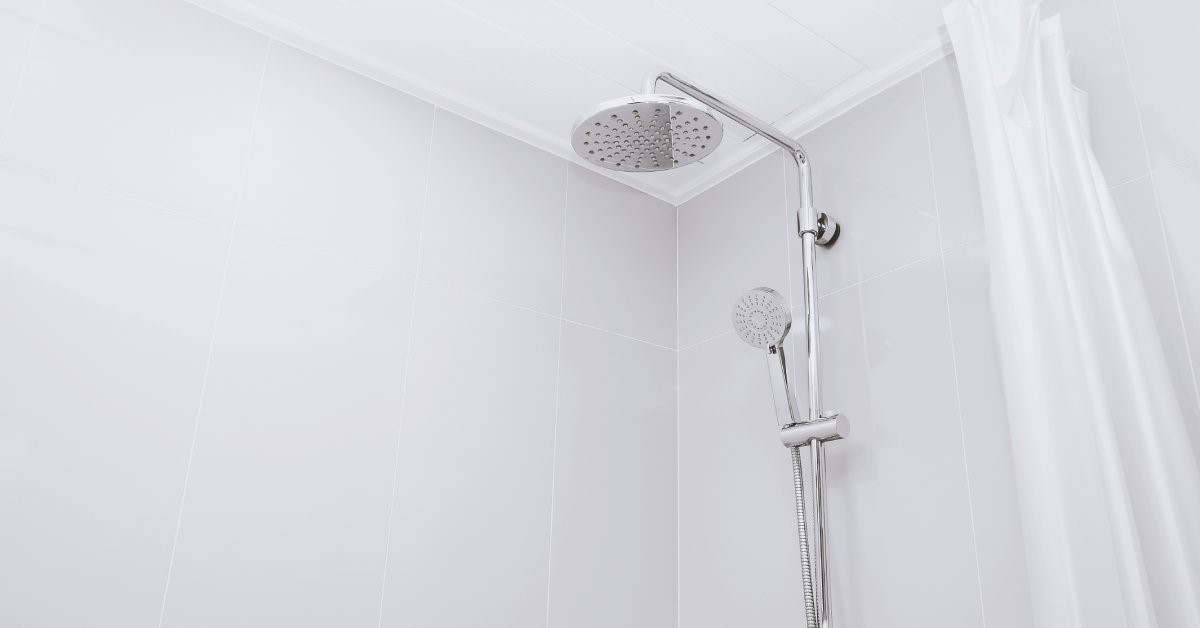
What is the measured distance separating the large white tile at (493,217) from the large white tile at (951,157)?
68 cm

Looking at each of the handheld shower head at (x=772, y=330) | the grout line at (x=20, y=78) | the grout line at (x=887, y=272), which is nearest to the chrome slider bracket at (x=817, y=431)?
the handheld shower head at (x=772, y=330)

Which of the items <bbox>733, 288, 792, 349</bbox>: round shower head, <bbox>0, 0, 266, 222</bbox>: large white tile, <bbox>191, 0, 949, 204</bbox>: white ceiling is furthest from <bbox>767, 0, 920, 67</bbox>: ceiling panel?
<bbox>0, 0, 266, 222</bbox>: large white tile

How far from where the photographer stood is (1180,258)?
1.05 metres

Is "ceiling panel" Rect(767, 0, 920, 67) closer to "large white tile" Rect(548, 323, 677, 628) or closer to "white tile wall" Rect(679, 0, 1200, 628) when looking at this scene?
"white tile wall" Rect(679, 0, 1200, 628)

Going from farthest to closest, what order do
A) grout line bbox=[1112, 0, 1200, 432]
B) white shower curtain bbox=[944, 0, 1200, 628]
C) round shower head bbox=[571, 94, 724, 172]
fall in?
round shower head bbox=[571, 94, 724, 172] → grout line bbox=[1112, 0, 1200, 432] → white shower curtain bbox=[944, 0, 1200, 628]

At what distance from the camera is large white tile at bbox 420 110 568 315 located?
59.2 inches

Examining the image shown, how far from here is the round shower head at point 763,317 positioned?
4.37 feet

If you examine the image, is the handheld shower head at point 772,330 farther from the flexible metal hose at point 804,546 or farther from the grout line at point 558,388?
the grout line at point 558,388

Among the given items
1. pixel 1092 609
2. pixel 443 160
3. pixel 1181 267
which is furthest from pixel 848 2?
pixel 1092 609

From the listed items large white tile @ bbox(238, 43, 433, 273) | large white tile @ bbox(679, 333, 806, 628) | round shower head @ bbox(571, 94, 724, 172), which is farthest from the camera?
large white tile @ bbox(679, 333, 806, 628)

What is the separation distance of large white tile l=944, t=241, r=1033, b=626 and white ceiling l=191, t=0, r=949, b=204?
0.38 meters

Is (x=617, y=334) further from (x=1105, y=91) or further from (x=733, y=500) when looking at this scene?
(x=1105, y=91)

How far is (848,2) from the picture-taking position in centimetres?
133

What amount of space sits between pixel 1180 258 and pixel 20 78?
149cm
